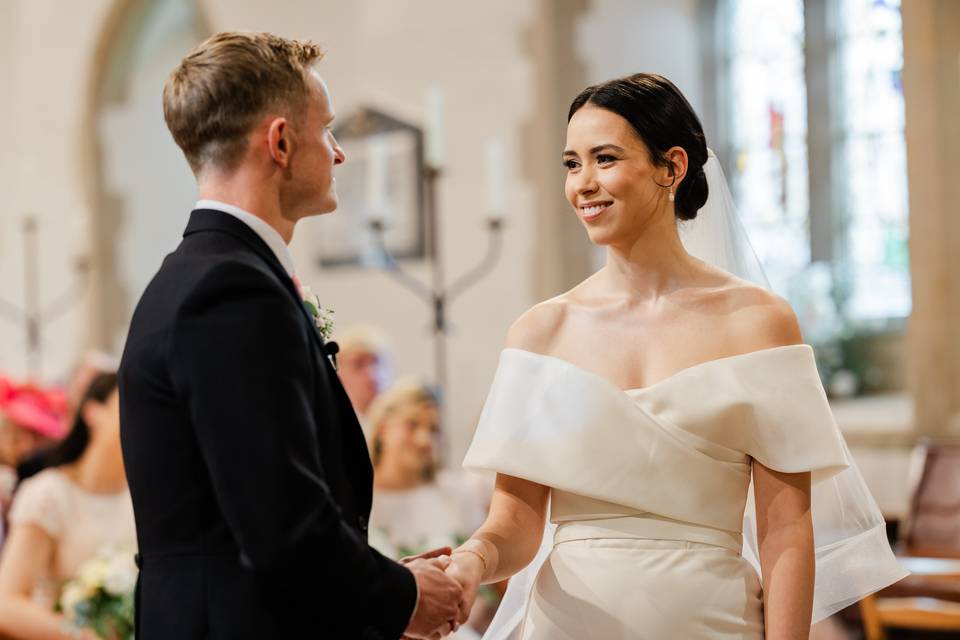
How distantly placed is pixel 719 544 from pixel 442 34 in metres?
5.96

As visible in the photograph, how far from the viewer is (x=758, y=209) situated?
7980 millimetres

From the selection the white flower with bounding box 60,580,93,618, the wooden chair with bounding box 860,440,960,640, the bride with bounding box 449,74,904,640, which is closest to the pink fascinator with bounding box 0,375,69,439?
the white flower with bounding box 60,580,93,618

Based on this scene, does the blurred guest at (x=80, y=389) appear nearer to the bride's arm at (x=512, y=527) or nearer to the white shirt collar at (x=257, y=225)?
the bride's arm at (x=512, y=527)

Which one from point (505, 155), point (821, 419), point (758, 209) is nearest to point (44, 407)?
point (505, 155)

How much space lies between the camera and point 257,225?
6.28 ft

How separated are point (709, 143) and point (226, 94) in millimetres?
6566

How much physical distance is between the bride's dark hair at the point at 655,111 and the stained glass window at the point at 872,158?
534cm

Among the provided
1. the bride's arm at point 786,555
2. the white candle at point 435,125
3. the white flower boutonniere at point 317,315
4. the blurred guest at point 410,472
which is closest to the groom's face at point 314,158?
the white flower boutonniere at point 317,315

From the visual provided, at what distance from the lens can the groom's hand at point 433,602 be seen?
6.48 feet

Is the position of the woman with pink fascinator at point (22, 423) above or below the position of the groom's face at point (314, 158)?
below

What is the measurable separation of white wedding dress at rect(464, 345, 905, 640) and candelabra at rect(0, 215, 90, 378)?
901 centimetres

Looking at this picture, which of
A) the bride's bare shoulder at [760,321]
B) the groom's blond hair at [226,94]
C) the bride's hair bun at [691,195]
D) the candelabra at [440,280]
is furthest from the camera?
the candelabra at [440,280]

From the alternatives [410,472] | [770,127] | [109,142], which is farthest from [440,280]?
[109,142]

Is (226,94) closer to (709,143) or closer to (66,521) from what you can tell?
(66,521)
